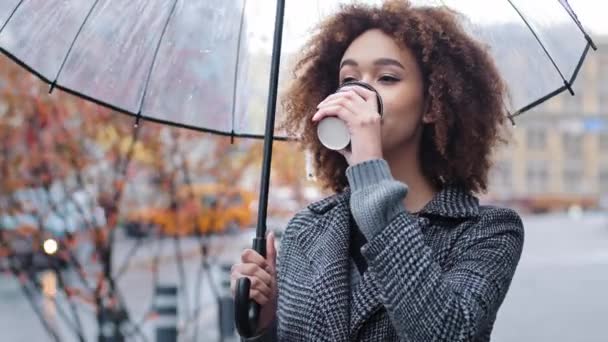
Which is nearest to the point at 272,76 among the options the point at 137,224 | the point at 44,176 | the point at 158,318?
the point at 44,176

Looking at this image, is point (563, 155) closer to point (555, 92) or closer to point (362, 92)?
point (555, 92)

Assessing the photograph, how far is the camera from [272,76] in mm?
2006

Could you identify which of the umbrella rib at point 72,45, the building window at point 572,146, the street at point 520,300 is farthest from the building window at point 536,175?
the umbrella rib at point 72,45

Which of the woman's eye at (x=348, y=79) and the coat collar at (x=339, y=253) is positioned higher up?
the woman's eye at (x=348, y=79)

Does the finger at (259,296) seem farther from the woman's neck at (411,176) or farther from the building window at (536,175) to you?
the building window at (536,175)

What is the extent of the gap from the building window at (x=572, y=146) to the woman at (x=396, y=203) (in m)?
60.7

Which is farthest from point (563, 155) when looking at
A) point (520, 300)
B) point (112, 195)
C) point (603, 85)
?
point (112, 195)

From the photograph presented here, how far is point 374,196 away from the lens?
160 centimetres

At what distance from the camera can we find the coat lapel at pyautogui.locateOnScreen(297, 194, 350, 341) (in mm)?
1723

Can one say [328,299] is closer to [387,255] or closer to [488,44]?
[387,255]

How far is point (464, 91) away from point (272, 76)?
453 mm

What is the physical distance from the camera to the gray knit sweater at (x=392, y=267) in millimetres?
1550

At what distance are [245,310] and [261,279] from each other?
0.10m

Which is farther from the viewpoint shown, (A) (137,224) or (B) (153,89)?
(A) (137,224)
